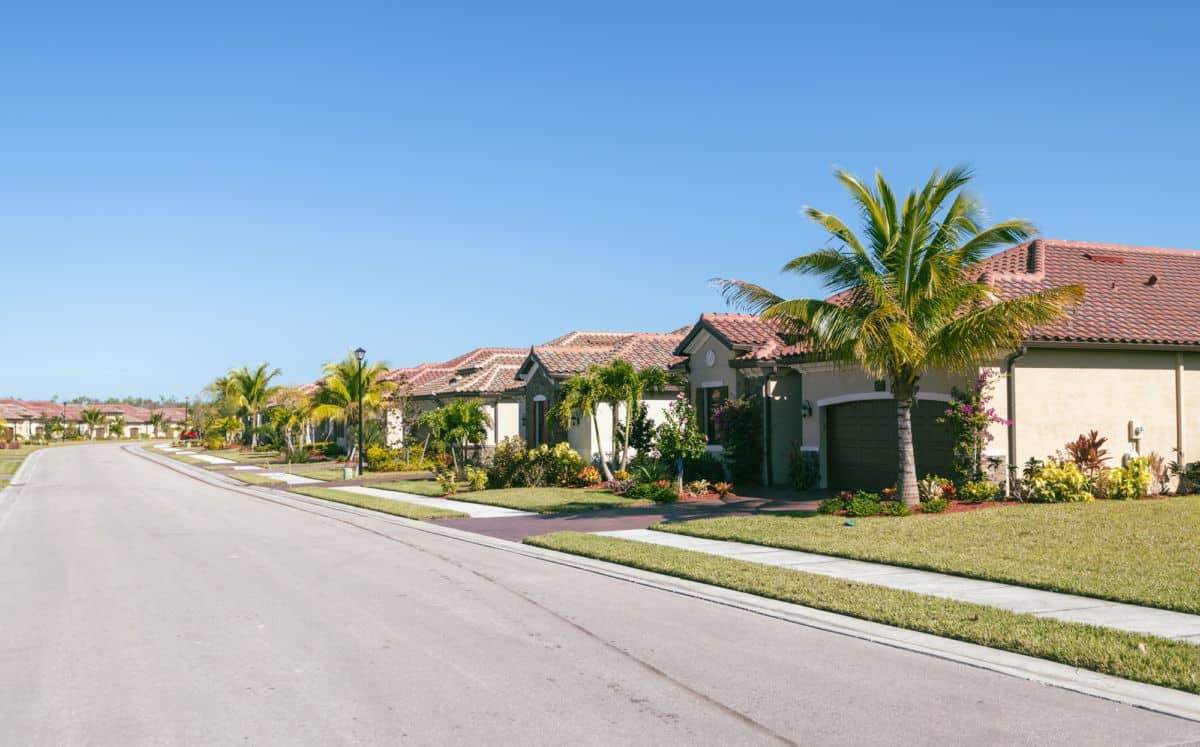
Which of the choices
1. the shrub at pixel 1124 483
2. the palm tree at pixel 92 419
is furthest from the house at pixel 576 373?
the palm tree at pixel 92 419

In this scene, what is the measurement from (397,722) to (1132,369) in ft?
60.2

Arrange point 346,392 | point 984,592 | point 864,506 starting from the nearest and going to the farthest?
point 984,592, point 864,506, point 346,392

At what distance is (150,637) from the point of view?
8906mm

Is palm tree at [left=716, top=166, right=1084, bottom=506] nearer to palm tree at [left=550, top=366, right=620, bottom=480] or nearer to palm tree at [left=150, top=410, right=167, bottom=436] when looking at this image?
palm tree at [left=550, top=366, right=620, bottom=480]

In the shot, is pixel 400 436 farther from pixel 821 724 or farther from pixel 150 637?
pixel 821 724

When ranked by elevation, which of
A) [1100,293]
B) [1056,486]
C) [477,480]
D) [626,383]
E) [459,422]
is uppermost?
Result: [1100,293]

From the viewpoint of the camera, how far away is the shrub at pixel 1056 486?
18000 millimetres

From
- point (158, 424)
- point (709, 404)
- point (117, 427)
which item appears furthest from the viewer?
point (158, 424)

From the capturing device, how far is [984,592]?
35.3 feet

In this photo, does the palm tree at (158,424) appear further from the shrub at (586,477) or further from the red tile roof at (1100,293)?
the red tile roof at (1100,293)

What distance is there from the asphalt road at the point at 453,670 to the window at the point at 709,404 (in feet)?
44.6

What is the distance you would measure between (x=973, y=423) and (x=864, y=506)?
109 inches

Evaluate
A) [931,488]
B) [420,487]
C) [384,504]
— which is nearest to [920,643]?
[931,488]

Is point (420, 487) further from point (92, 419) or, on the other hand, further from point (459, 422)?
point (92, 419)
